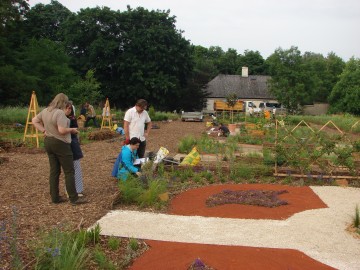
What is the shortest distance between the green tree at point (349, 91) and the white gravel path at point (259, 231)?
50.1 meters

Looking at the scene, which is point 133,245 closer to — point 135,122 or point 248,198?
point 248,198

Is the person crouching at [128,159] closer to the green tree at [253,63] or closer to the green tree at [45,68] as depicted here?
the green tree at [45,68]

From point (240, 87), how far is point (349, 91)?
1505cm

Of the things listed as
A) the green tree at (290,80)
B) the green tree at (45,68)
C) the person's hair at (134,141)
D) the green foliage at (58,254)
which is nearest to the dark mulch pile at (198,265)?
the green foliage at (58,254)

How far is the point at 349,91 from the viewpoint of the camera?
176ft

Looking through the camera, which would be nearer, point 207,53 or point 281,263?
point 281,263

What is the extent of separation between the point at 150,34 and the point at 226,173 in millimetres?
31888

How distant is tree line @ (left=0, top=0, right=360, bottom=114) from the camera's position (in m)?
32.9

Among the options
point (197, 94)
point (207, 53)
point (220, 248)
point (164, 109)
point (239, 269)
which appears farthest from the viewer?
point (207, 53)

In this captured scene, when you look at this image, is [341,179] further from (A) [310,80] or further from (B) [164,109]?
(A) [310,80]

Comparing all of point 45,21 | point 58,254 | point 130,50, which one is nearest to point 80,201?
point 58,254

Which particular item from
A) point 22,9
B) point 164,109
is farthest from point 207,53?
point 22,9

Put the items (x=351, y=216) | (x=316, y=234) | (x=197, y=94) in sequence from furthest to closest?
(x=197, y=94)
(x=351, y=216)
(x=316, y=234)

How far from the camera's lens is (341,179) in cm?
920
